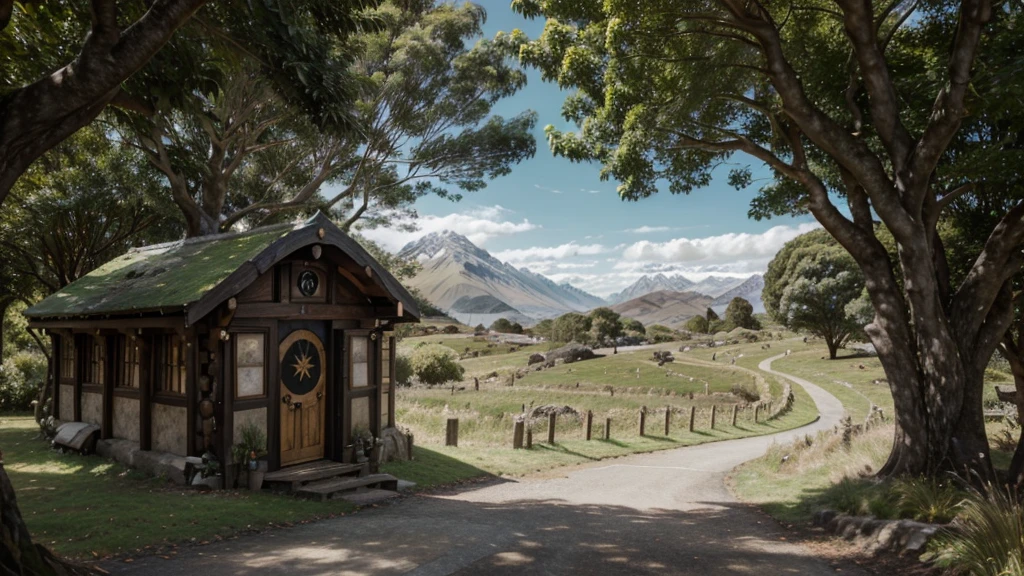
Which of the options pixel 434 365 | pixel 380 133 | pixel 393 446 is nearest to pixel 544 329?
pixel 434 365

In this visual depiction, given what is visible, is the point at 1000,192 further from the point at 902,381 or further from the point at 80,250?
the point at 80,250

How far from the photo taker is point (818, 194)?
1082 cm

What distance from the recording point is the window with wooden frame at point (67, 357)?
14945 mm

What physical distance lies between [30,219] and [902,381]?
2441cm

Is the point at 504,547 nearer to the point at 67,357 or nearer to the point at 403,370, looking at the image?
the point at 67,357

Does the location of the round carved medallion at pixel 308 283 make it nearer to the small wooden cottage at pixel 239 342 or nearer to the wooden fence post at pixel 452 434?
the small wooden cottage at pixel 239 342

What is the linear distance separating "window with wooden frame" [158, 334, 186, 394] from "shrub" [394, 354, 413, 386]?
1004 inches

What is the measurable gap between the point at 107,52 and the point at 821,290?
4731 centimetres

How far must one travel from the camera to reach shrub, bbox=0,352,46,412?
2234cm

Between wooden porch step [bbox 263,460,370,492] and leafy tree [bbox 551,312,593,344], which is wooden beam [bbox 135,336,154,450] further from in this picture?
leafy tree [bbox 551,312,593,344]

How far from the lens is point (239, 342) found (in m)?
11.4

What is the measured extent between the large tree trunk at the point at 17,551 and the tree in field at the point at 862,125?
10.3 m

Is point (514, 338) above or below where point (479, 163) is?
below

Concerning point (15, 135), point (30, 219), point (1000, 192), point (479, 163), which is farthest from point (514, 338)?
point (15, 135)
